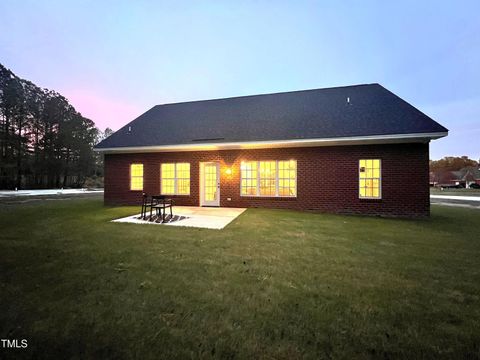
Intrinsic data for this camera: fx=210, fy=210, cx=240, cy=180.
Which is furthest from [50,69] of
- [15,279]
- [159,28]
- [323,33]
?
[15,279]

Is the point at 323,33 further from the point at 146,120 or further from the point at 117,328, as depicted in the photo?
the point at 117,328

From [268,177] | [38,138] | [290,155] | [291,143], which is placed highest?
[38,138]

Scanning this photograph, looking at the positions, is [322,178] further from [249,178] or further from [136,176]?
[136,176]

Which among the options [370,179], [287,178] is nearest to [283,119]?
[287,178]

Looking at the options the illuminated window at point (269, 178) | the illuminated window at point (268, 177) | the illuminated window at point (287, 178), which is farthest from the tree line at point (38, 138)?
the illuminated window at point (287, 178)

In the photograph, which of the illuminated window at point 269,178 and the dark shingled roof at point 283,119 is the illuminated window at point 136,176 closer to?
the dark shingled roof at point 283,119

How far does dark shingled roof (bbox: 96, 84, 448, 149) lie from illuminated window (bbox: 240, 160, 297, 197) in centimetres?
138

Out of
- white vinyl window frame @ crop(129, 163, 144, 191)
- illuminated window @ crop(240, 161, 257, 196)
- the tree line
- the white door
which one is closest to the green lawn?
illuminated window @ crop(240, 161, 257, 196)

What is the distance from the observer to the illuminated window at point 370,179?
9547 mm

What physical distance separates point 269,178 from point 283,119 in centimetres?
347

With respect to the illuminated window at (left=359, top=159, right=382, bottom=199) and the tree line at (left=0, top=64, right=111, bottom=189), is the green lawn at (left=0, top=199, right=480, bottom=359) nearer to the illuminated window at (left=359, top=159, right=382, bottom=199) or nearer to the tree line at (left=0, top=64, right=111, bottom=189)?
the illuminated window at (left=359, top=159, right=382, bottom=199)

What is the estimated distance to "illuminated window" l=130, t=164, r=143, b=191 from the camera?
12.3 meters

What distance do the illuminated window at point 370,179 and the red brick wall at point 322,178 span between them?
7.6 inches

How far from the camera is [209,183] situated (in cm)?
1168
